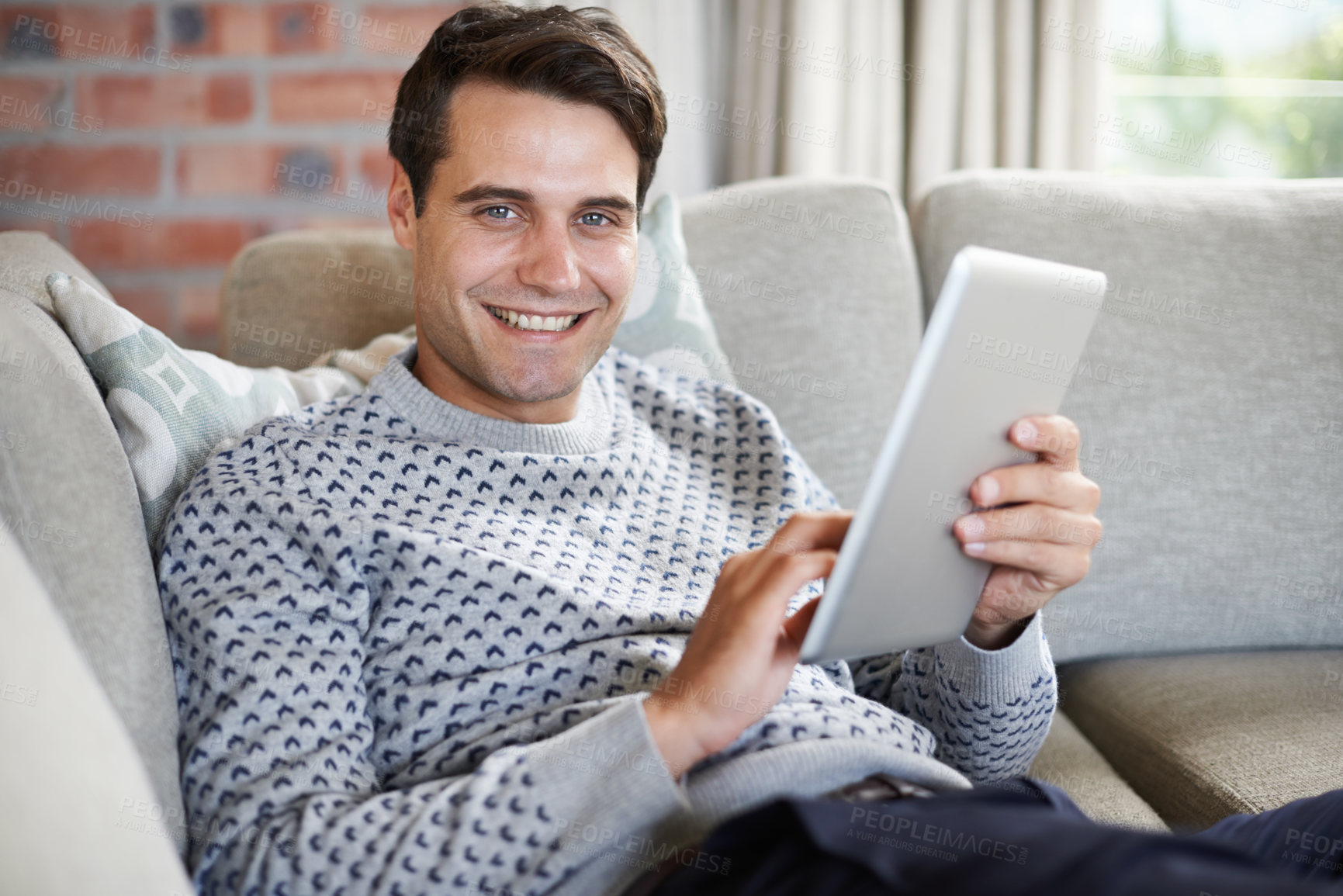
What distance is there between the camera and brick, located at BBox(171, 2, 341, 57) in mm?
1802

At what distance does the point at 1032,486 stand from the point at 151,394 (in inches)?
30.9

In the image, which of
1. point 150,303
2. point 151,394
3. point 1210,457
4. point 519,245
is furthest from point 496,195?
point 150,303

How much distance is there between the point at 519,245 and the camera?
1079mm

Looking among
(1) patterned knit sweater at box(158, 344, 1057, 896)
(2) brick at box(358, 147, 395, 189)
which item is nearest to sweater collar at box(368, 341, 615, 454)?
(1) patterned knit sweater at box(158, 344, 1057, 896)

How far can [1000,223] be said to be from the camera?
4.98 feet

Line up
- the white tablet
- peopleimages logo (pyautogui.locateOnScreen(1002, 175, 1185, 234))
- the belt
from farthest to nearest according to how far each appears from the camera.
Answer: peopleimages logo (pyautogui.locateOnScreen(1002, 175, 1185, 234))
the belt
the white tablet

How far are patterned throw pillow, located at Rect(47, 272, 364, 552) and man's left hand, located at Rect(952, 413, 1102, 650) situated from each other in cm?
70

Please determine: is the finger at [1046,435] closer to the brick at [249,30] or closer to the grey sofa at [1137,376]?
the grey sofa at [1137,376]

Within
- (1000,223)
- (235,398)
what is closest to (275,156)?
(235,398)

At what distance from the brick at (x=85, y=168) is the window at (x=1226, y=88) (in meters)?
1.77

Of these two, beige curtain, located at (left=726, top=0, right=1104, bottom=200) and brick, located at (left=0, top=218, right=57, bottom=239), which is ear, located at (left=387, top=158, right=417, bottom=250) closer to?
brick, located at (left=0, top=218, right=57, bottom=239)

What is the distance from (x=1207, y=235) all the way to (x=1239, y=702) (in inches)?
25.7

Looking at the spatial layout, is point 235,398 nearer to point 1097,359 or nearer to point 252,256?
point 252,256

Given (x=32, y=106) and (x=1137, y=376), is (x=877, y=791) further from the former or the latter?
(x=32, y=106)
